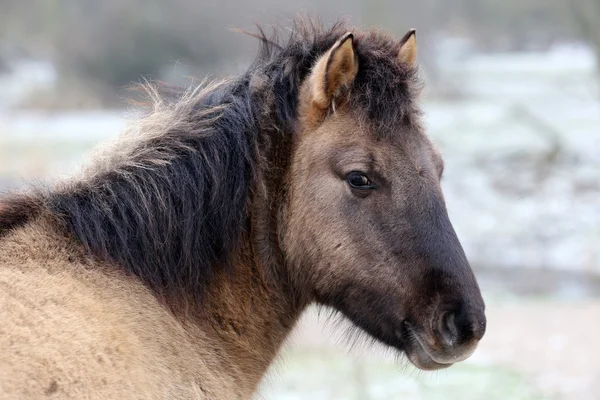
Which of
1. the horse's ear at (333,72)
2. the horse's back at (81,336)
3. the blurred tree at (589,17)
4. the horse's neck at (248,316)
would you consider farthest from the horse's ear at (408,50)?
the blurred tree at (589,17)

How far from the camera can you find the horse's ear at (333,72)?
130 inches

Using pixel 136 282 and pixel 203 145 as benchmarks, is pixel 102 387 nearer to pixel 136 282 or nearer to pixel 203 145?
pixel 136 282

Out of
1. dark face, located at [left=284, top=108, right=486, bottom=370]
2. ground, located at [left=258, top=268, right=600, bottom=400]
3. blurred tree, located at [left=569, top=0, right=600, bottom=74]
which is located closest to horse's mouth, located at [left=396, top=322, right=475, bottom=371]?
dark face, located at [left=284, top=108, right=486, bottom=370]

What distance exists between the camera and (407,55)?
12.1 ft

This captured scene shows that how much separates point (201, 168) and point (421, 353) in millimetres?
1253

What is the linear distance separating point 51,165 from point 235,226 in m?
13.2

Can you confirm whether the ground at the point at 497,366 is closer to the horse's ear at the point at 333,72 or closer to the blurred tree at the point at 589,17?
the horse's ear at the point at 333,72

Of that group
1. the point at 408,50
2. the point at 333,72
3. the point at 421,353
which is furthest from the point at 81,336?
the point at 408,50

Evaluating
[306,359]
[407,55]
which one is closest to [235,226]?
[407,55]

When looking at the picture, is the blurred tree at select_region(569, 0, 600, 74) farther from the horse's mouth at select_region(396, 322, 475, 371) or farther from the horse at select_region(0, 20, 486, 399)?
the horse's mouth at select_region(396, 322, 475, 371)

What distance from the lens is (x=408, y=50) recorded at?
12.1 feet

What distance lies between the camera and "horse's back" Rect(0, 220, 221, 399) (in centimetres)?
259

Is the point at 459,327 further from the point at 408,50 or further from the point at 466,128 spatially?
the point at 466,128

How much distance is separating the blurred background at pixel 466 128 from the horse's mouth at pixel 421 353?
0.31 m
